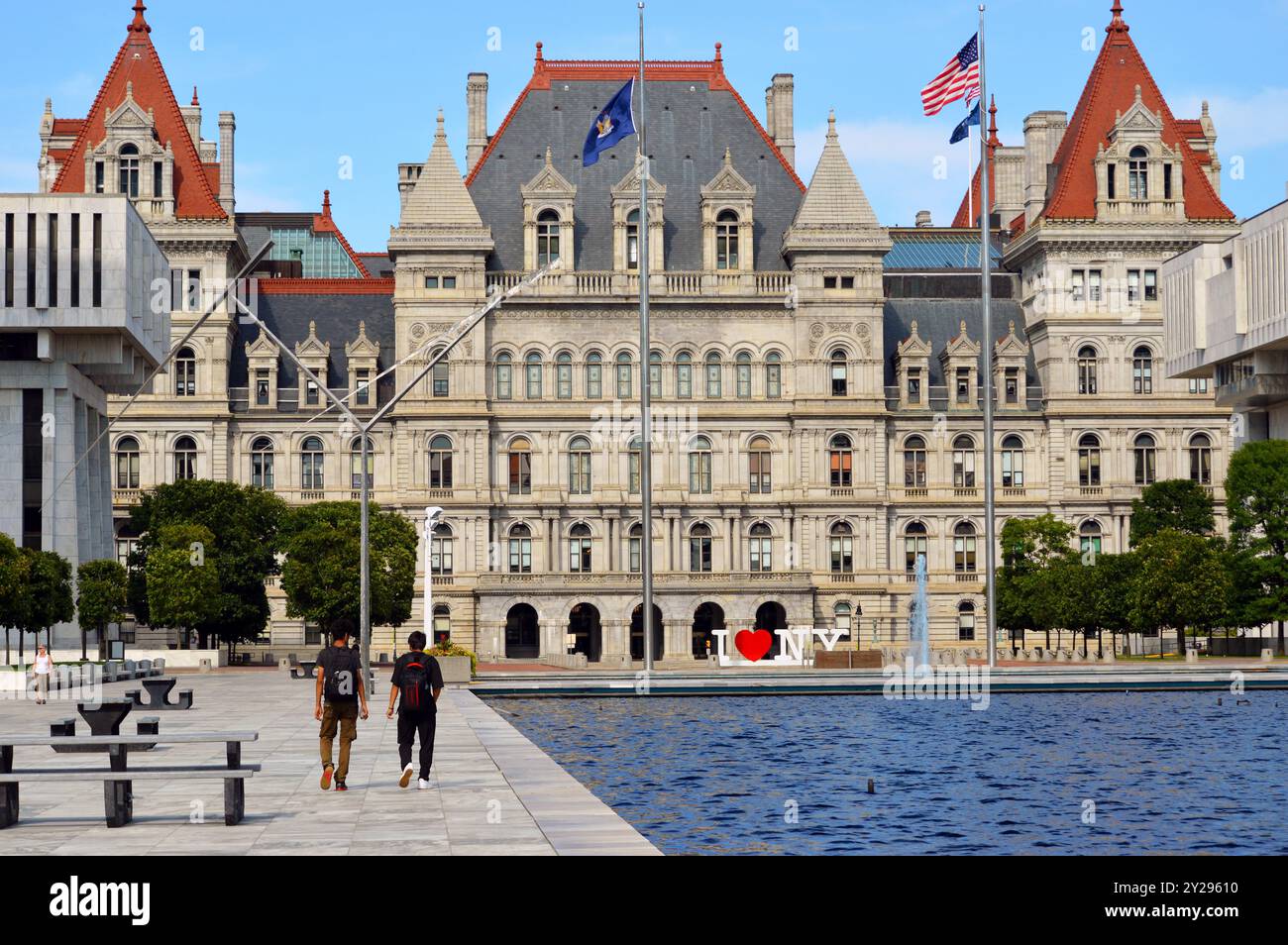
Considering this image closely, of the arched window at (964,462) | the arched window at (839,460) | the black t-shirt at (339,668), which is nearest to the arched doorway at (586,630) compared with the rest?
the arched window at (839,460)

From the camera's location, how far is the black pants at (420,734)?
29.1 metres

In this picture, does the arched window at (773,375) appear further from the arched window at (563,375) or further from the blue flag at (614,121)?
the blue flag at (614,121)

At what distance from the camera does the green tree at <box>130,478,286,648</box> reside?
9694 cm

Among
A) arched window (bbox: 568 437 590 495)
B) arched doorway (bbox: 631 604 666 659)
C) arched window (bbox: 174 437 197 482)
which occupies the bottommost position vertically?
arched doorway (bbox: 631 604 666 659)

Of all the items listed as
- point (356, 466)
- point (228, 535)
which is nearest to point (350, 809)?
point (228, 535)

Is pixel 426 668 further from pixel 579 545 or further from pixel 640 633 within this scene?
pixel 640 633

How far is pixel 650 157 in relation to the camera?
116375 millimetres

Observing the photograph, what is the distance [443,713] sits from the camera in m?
50.5

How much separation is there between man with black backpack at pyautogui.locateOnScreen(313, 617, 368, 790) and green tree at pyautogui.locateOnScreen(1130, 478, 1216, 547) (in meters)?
78.5

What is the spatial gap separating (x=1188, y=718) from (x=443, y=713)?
18.5 meters

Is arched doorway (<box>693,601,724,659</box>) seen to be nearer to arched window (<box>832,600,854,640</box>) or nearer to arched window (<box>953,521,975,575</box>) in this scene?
arched window (<box>832,600,854,640</box>)

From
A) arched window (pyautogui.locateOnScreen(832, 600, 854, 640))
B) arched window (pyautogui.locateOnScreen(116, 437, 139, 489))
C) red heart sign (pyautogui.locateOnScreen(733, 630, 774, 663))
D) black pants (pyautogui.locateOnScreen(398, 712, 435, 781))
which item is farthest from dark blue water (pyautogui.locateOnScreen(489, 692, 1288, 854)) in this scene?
arched window (pyautogui.locateOnScreen(116, 437, 139, 489))

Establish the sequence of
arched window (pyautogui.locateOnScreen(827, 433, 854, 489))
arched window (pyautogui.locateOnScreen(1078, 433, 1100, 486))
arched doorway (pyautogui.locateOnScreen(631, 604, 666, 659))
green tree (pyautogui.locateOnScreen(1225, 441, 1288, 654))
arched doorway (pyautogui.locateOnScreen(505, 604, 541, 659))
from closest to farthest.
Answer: green tree (pyautogui.locateOnScreen(1225, 441, 1288, 654)) < arched doorway (pyautogui.locateOnScreen(631, 604, 666, 659)) < arched doorway (pyautogui.locateOnScreen(505, 604, 541, 659)) < arched window (pyautogui.locateOnScreen(827, 433, 854, 489)) < arched window (pyautogui.locateOnScreen(1078, 433, 1100, 486))
